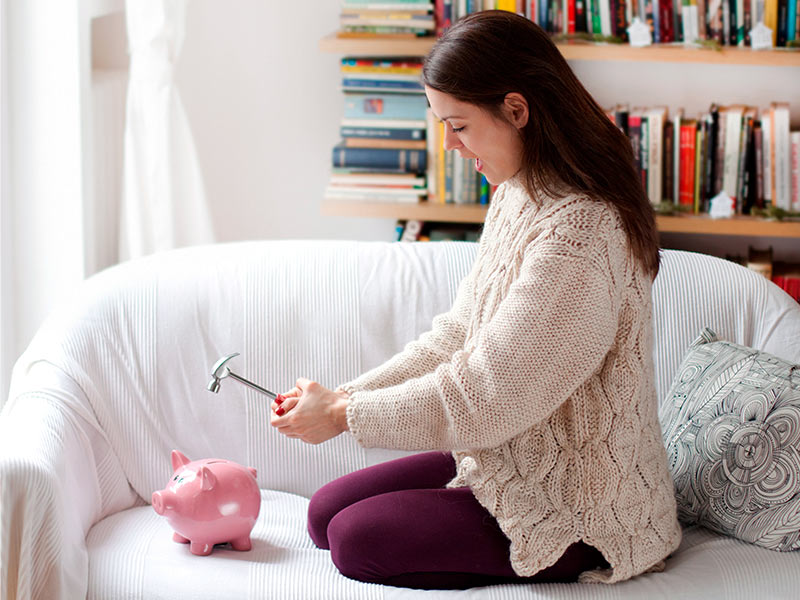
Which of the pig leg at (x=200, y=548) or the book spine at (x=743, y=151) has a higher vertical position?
the book spine at (x=743, y=151)

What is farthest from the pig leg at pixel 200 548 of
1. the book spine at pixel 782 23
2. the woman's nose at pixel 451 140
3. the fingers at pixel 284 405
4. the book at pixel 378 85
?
the book spine at pixel 782 23

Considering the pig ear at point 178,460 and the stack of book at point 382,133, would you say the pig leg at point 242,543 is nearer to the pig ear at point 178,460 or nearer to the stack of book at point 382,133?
the pig ear at point 178,460

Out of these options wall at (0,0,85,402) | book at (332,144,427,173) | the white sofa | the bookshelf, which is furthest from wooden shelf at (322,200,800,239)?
wall at (0,0,85,402)

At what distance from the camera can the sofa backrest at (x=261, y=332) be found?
1864 millimetres

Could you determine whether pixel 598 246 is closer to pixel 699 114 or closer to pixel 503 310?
pixel 503 310

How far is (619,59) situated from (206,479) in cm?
150

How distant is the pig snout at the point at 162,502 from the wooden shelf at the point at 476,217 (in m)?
1.17

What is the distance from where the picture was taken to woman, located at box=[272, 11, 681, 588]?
1.32 metres

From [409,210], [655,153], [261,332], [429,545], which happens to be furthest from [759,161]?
[429,545]

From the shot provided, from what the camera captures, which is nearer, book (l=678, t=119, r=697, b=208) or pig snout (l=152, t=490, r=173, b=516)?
pig snout (l=152, t=490, r=173, b=516)

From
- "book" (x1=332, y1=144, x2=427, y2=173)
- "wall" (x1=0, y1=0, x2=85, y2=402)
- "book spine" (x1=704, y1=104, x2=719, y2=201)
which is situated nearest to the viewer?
"wall" (x1=0, y1=0, x2=85, y2=402)

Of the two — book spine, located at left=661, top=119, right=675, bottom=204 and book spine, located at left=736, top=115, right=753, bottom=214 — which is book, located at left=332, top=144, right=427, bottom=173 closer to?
book spine, located at left=661, top=119, right=675, bottom=204

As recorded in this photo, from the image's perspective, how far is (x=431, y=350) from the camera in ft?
5.38

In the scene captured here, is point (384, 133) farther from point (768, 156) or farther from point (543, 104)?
point (543, 104)
